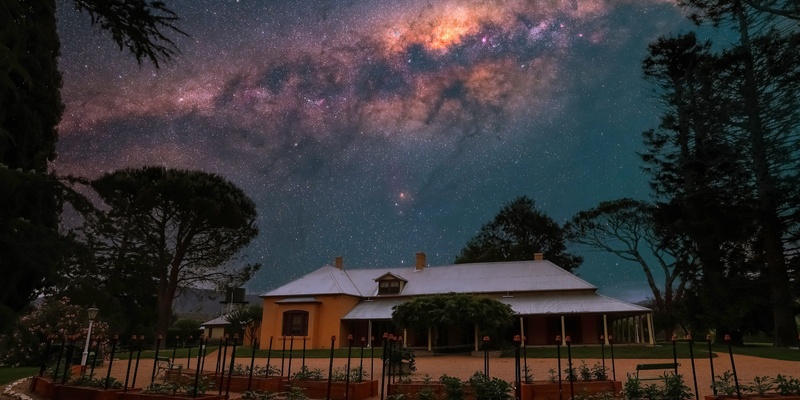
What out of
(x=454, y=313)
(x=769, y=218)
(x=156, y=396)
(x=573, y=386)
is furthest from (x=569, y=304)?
(x=156, y=396)

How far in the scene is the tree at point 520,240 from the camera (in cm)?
4919

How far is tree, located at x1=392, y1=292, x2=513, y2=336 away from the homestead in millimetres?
3352

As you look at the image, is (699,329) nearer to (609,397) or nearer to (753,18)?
(753,18)

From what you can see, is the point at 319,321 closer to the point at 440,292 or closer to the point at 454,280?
the point at 440,292

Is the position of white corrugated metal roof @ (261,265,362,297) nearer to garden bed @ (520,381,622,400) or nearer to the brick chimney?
the brick chimney

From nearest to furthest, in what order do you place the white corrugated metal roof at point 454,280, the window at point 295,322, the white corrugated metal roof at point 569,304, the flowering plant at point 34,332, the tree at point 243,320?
the flowering plant at point 34,332, the white corrugated metal roof at point 569,304, the white corrugated metal roof at point 454,280, the window at point 295,322, the tree at point 243,320

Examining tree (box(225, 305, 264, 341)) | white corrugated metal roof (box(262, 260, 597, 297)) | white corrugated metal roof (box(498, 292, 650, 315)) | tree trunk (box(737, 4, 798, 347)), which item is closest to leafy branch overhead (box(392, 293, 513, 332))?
white corrugated metal roof (box(498, 292, 650, 315))

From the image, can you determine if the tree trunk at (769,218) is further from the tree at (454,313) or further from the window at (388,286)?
the window at (388,286)

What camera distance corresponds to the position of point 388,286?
3541 centimetres

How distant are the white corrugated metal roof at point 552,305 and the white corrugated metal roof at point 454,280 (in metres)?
0.48

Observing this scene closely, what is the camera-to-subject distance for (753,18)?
2816 cm

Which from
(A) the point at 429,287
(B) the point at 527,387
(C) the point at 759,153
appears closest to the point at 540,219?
(A) the point at 429,287

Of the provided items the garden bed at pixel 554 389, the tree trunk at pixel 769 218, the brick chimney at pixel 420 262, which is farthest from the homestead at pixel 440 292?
the garden bed at pixel 554 389

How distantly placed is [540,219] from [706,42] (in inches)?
828
